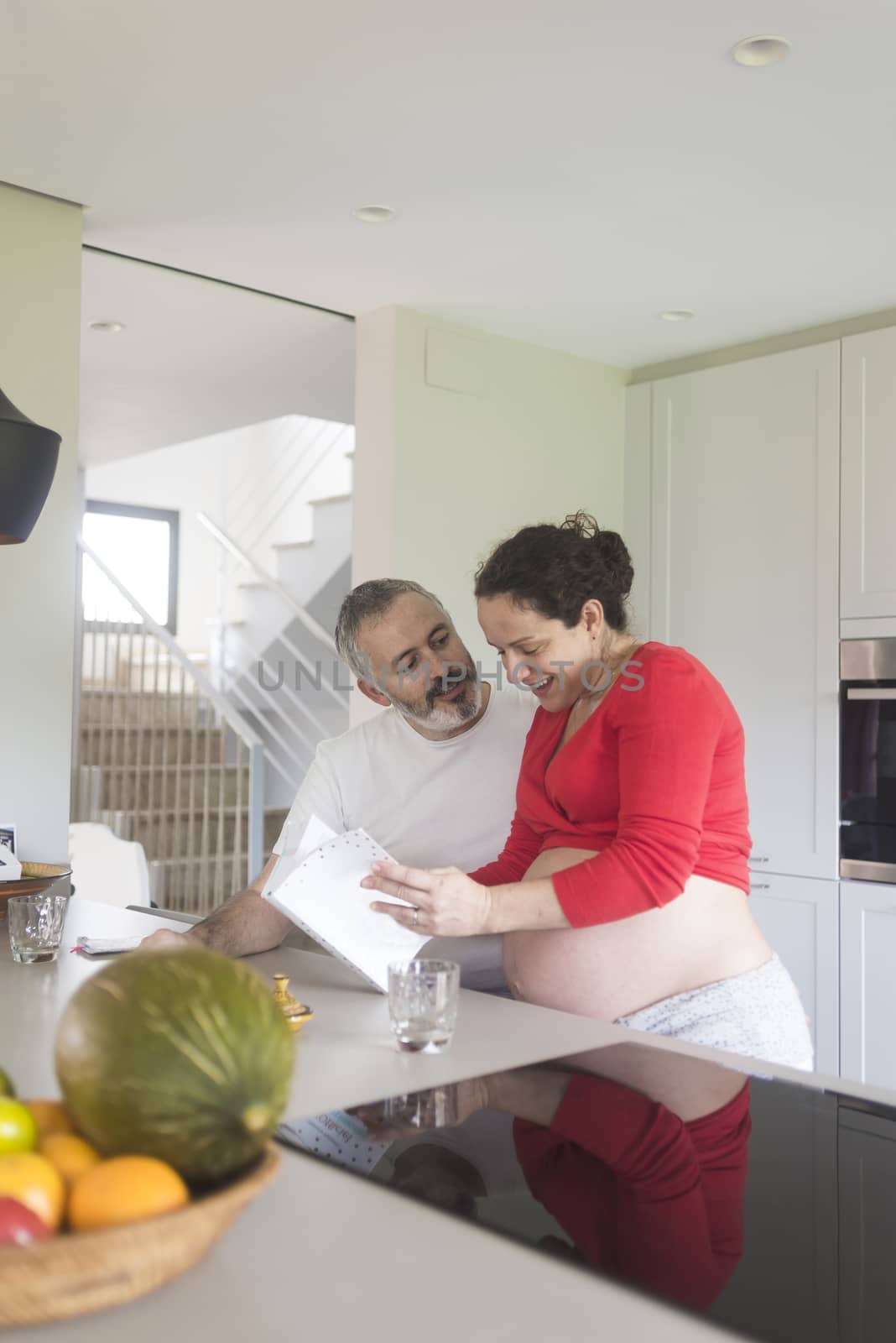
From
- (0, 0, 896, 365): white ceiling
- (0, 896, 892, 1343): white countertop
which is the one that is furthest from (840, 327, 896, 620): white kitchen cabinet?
(0, 896, 892, 1343): white countertop

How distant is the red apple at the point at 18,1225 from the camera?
64 cm

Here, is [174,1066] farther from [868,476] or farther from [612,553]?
[868,476]

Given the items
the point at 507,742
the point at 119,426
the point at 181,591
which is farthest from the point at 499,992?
the point at 181,591

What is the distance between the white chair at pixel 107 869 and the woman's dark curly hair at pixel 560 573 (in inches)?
90.1

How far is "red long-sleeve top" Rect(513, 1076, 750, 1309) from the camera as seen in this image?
2.62ft

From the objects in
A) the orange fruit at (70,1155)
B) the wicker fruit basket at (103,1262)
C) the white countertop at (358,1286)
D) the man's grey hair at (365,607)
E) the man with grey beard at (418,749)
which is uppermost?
the man's grey hair at (365,607)

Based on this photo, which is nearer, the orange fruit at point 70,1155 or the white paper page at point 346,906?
the orange fruit at point 70,1155

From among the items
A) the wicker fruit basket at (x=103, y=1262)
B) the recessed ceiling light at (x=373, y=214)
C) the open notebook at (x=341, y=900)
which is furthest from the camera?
the recessed ceiling light at (x=373, y=214)

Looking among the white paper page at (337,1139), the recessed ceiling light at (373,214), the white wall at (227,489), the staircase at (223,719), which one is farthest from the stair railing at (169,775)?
the white paper page at (337,1139)

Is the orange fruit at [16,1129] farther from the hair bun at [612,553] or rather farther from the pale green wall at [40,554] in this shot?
the pale green wall at [40,554]

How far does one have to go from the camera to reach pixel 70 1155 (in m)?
0.71

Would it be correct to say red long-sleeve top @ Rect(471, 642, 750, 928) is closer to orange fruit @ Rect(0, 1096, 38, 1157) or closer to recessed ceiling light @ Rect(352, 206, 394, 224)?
orange fruit @ Rect(0, 1096, 38, 1157)

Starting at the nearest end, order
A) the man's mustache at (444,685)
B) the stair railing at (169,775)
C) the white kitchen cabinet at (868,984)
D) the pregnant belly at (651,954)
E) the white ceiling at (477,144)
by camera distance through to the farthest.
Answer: the pregnant belly at (651,954) < the white ceiling at (477,144) < the man's mustache at (444,685) < the white kitchen cabinet at (868,984) < the stair railing at (169,775)

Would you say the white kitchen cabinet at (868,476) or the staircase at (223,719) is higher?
the white kitchen cabinet at (868,476)
